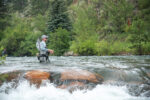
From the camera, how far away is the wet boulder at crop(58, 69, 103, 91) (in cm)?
685

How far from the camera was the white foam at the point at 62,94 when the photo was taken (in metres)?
Result: 6.27

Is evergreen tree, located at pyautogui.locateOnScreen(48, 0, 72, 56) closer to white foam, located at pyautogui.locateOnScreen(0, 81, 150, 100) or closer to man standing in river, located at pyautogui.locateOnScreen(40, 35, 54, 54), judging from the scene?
man standing in river, located at pyautogui.locateOnScreen(40, 35, 54, 54)

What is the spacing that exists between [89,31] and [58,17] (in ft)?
24.7

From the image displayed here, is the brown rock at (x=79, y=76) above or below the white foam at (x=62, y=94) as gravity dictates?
above

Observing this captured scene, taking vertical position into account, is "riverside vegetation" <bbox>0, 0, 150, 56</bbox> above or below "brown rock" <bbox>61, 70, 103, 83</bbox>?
above

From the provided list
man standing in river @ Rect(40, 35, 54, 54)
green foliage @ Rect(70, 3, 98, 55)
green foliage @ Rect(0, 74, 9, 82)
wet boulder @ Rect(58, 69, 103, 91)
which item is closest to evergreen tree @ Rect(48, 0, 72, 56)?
green foliage @ Rect(70, 3, 98, 55)

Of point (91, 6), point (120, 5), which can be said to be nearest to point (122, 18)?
point (120, 5)

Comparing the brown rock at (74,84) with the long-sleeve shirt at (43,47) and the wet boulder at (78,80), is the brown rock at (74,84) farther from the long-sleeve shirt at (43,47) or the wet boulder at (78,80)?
the long-sleeve shirt at (43,47)

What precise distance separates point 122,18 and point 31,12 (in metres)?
37.9

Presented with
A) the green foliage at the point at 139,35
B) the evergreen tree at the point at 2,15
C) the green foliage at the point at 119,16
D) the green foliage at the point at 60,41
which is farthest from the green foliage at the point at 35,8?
the green foliage at the point at 139,35

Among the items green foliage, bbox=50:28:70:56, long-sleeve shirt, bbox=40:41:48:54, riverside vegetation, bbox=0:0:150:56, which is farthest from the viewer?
green foliage, bbox=50:28:70:56

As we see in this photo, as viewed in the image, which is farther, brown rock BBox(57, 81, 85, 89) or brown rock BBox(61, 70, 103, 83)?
brown rock BBox(61, 70, 103, 83)

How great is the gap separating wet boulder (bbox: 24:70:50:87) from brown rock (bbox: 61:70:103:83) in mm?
649

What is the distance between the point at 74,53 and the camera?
96.3ft
